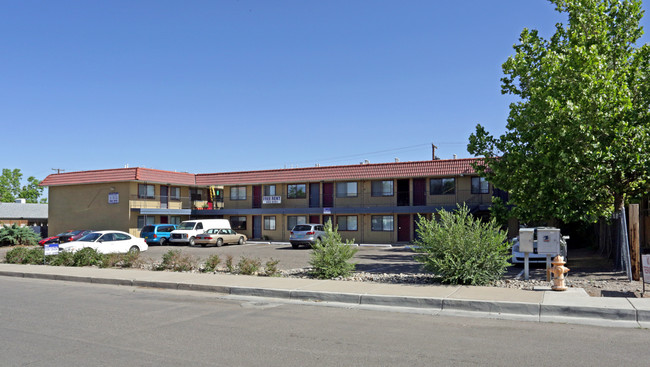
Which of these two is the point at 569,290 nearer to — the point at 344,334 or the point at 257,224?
the point at 344,334

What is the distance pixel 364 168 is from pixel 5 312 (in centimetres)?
3101

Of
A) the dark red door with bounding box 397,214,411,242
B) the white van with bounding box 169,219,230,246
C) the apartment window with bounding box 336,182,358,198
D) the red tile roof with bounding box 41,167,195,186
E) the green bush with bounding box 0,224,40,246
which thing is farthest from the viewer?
the red tile roof with bounding box 41,167,195,186

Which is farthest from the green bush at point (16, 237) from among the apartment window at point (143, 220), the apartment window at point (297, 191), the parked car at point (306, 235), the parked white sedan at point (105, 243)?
the parked car at point (306, 235)

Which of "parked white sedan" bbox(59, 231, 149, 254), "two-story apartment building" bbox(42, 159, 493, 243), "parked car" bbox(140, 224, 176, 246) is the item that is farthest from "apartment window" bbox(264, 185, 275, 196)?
"parked white sedan" bbox(59, 231, 149, 254)

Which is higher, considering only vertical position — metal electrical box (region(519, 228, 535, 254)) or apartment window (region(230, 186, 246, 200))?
apartment window (region(230, 186, 246, 200))

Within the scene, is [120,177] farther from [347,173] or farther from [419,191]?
[419,191]

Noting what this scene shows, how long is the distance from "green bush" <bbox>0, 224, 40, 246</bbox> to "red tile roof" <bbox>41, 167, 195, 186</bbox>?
654cm

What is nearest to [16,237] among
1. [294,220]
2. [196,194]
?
[196,194]

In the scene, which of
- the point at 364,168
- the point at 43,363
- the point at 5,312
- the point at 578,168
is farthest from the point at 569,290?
the point at 364,168

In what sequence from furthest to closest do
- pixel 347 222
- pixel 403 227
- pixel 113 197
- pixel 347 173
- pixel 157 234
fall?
pixel 113 197, pixel 347 222, pixel 347 173, pixel 403 227, pixel 157 234

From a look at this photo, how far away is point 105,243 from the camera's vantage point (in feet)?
78.6

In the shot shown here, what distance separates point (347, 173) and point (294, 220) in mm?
6078

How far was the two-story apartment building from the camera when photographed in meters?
37.1

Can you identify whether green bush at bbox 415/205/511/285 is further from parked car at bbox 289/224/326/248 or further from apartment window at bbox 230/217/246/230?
apartment window at bbox 230/217/246/230
